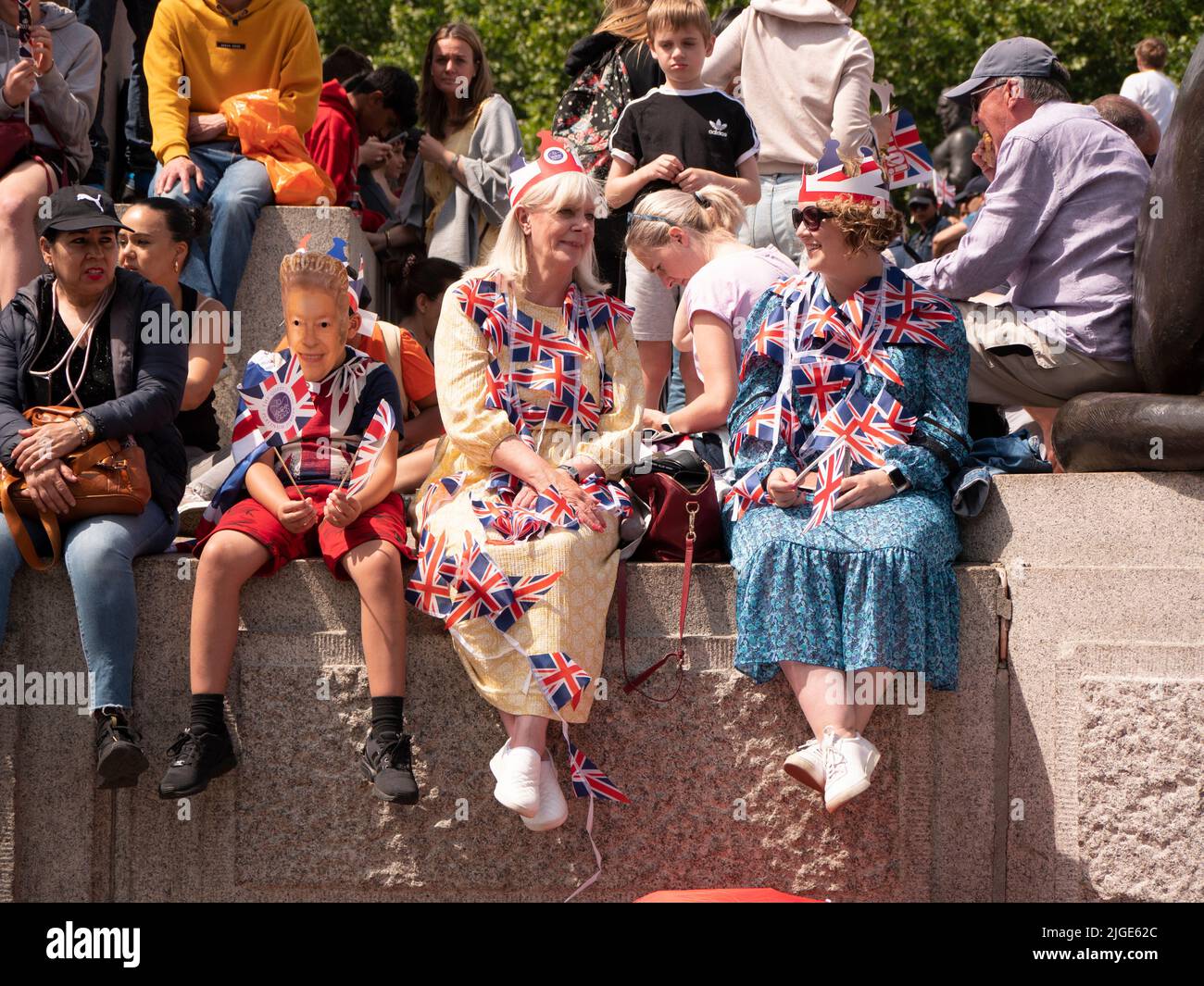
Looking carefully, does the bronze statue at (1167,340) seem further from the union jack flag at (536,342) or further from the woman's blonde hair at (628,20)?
the woman's blonde hair at (628,20)

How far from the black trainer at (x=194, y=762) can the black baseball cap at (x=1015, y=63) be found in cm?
329

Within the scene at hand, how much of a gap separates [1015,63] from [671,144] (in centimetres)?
160

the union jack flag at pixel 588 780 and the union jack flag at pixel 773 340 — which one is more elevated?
the union jack flag at pixel 773 340

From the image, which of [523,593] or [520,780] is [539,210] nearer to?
[523,593]

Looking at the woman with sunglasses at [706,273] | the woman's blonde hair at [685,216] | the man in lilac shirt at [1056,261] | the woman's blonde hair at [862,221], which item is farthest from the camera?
the woman's blonde hair at [685,216]

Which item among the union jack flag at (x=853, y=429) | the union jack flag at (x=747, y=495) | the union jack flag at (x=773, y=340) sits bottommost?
the union jack flag at (x=747, y=495)

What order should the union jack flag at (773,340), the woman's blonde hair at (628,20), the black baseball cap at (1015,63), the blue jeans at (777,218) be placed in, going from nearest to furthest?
1. the union jack flag at (773,340)
2. the black baseball cap at (1015,63)
3. the blue jeans at (777,218)
4. the woman's blonde hair at (628,20)

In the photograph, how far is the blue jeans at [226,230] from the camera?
266 inches

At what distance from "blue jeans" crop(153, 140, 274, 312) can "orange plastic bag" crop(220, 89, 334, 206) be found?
0.33ft

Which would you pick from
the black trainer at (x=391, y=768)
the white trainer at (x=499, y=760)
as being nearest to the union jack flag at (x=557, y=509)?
the white trainer at (x=499, y=760)

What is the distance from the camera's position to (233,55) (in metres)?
7.17

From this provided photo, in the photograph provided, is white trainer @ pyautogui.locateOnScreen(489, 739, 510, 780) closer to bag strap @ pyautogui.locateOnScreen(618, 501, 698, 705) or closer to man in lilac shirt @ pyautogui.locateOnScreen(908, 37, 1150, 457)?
bag strap @ pyautogui.locateOnScreen(618, 501, 698, 705)

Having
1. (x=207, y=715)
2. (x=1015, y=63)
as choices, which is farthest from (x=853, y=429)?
(x=207, y=715)

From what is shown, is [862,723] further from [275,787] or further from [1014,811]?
[275,787]
